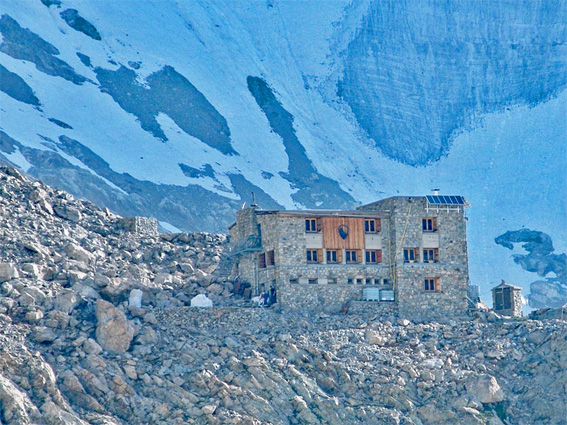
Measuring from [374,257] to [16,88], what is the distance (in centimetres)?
6538

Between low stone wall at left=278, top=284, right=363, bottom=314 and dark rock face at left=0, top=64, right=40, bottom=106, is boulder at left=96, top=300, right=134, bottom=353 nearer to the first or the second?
low stone wall at left=278, top=284, right=363, bottom=314

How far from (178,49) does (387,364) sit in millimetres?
90115

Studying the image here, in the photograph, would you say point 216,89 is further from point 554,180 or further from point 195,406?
point 195,406

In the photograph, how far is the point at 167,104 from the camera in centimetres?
13400

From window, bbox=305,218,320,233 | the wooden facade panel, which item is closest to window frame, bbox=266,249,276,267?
window, bbox=305,218,320,233

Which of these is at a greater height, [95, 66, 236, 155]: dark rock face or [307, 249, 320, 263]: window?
[95, 66, 236, 155]: dark rock face

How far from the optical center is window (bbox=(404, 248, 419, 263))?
71.0m

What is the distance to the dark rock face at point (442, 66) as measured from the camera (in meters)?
140

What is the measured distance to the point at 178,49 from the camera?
488 ft

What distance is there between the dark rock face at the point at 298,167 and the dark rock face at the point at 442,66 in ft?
27.5

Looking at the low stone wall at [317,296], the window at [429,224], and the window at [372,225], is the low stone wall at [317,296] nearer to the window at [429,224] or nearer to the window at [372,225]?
the window at [372,225]

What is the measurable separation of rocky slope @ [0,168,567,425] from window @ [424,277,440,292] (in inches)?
108

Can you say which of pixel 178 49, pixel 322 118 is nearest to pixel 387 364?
pixel 322 118

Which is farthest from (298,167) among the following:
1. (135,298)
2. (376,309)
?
(135,298)
